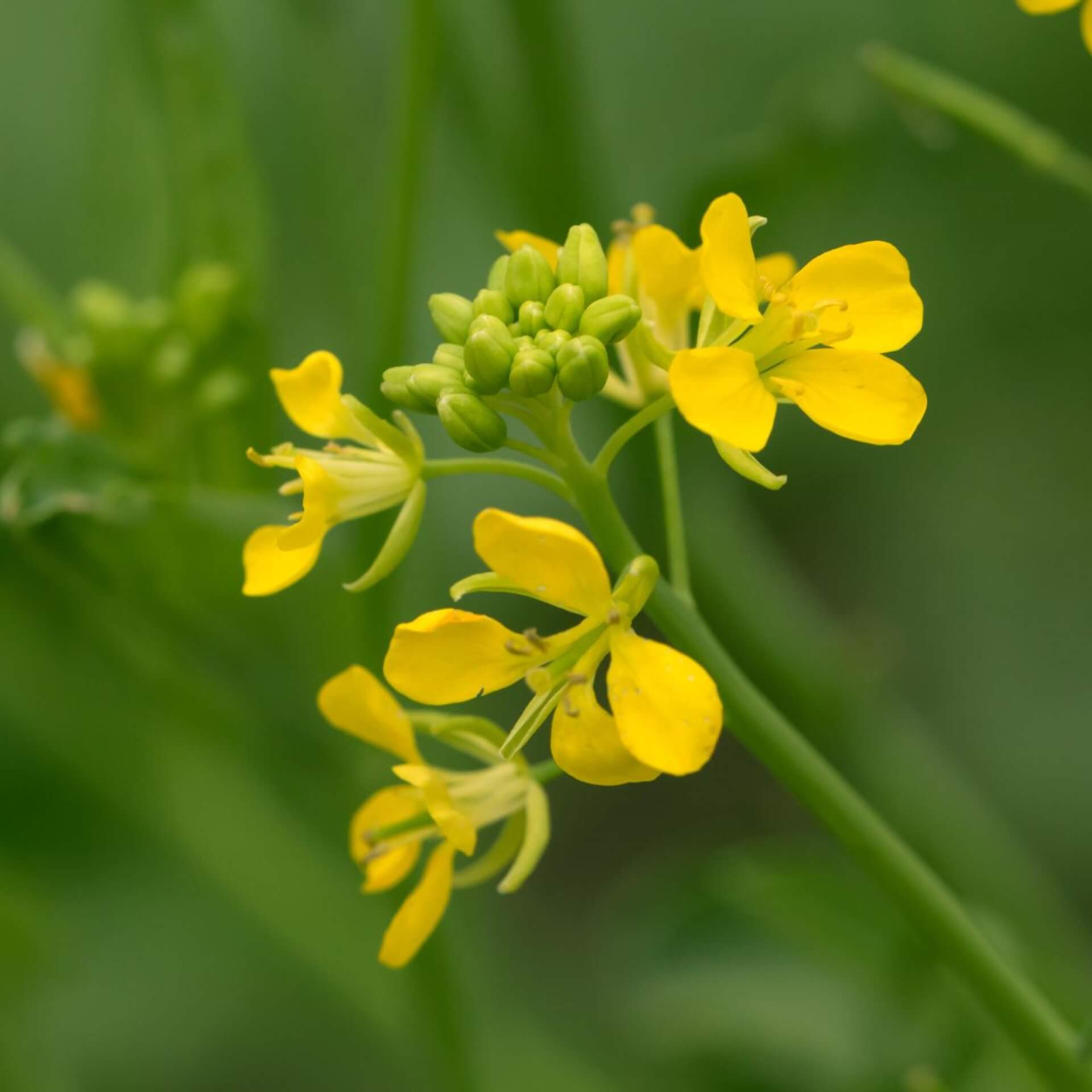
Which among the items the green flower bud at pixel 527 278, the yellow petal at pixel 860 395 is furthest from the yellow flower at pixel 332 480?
the yellow petal at pixel 860 395

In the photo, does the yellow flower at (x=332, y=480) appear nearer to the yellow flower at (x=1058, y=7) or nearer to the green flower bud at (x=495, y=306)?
the green flower bud at (x=495, y=306)

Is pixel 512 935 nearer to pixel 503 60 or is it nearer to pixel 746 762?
pixel 746 762

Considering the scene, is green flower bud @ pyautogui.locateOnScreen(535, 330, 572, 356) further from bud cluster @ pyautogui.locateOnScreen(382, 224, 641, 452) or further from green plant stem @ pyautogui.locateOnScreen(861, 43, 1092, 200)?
green plant stem @ pyautogui.locateOnScreen(861, 43, 1092, 200)

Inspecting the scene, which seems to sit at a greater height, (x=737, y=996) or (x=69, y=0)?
(x=69, y=0)

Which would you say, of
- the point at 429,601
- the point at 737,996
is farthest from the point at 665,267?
the point at 737,996

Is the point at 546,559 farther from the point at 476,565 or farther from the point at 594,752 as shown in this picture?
the point at 476,565
